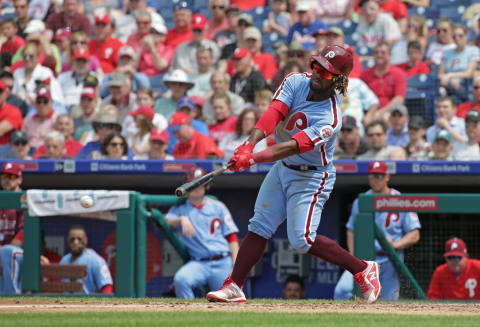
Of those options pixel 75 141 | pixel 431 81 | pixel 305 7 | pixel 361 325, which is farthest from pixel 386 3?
pixel 361 325

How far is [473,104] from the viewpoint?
387 inches

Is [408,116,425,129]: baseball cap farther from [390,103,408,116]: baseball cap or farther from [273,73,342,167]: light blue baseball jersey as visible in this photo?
[273,73,342,167]: light blue baseball jersey

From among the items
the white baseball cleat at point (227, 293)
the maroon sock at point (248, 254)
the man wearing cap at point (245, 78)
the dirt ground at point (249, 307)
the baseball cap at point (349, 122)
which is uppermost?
the man wearing cap at point (245, 78)

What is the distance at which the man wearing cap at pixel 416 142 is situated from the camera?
365 inches

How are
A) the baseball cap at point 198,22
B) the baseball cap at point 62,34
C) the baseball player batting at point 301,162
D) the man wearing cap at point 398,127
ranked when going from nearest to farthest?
the baseball player batting at point 301,162
the man wearing cap at point 398,127
the baseball cap at point 198,22
the baseball cap at point 62,34

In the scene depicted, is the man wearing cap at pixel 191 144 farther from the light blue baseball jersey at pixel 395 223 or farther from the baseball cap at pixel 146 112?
the light blue baseball jersey at pixel 395 223

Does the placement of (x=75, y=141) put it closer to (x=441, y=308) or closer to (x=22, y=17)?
(x=22, y=17)

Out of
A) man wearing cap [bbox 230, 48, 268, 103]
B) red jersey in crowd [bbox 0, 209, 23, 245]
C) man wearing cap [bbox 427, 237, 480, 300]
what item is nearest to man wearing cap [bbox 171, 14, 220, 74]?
man wearing cap [bbox 230, 48, 268, 103]

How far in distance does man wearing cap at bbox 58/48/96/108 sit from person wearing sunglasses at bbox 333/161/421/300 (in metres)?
4.77

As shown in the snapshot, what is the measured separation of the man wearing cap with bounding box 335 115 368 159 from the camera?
929 centimetres

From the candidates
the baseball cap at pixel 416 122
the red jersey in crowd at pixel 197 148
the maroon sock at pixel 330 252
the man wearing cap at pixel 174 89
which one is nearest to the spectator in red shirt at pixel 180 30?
the man wearing cap at pixel 174 89

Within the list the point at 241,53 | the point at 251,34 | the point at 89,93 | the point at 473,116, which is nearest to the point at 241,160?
the point at 473,116

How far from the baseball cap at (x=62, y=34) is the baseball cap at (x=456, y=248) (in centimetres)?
702

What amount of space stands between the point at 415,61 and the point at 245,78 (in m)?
2.10
